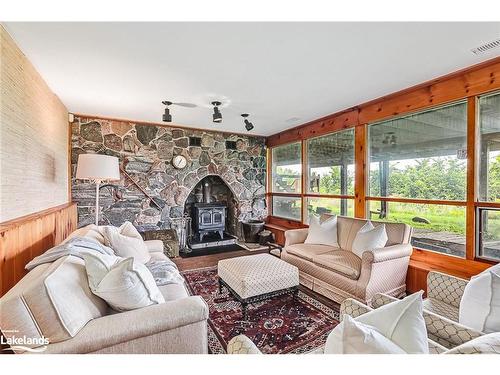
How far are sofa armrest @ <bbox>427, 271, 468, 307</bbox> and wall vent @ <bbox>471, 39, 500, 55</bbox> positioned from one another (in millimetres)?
1939

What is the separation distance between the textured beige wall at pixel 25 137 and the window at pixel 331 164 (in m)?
4.02

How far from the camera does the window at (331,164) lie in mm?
3922

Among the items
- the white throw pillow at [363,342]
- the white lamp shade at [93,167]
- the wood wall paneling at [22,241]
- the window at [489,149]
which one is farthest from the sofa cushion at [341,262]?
the white lamp shade at [93,167]

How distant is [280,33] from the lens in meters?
1.77

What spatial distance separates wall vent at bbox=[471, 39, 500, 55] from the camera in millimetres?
1952

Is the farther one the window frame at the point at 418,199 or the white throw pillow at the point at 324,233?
the white throw pillow at the point at 324,233

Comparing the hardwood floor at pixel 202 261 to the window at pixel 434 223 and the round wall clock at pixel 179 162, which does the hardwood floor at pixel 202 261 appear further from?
the round wall clock at pixel 179 162

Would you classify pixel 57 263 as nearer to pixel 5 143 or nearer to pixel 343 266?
pixel 5 143

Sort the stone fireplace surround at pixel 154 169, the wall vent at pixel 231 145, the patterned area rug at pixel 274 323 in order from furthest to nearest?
the wall vent at pixel 231 145 → the stone fireplace surround at pixel 154 169 → the patterned area rug at pixel 274 323

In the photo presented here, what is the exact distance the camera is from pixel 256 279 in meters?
2.29

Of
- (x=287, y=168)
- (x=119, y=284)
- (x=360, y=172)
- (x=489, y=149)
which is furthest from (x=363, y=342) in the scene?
(x=287, y=168)

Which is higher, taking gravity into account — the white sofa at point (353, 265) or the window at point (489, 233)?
the window at point (489, 233)

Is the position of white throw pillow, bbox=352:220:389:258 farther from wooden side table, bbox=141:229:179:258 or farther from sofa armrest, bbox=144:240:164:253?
wooden side table, bbox=141:229:179:258

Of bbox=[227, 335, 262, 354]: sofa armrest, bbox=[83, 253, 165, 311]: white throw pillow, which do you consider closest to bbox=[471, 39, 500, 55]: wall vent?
bbox=[227, 335, 262, 354]: sofa armrest
